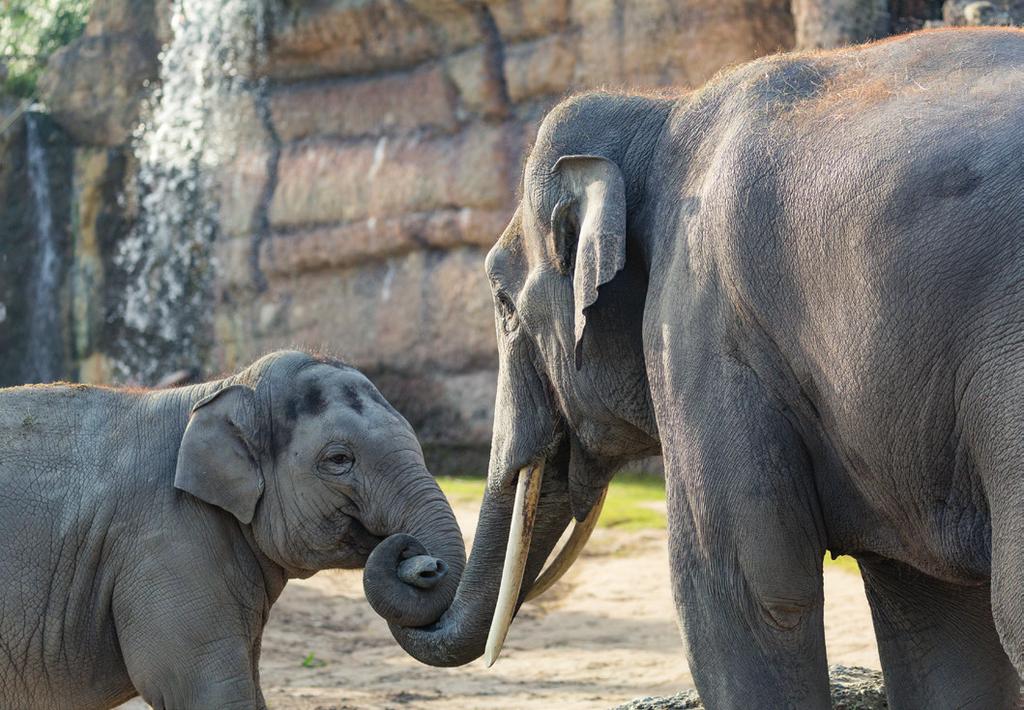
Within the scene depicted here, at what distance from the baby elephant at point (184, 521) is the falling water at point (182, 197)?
29.9ft

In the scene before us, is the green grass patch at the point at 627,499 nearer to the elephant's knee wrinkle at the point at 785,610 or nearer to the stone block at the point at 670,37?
the stone block at the point at 670,37

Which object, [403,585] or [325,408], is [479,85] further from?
[403,585]

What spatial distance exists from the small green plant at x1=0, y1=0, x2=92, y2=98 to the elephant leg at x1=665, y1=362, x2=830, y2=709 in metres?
13.2

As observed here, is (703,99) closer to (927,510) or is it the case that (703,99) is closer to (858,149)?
(858,149)

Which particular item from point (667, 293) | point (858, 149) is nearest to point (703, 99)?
point (667, 293)

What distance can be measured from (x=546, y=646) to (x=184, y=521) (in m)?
3.28

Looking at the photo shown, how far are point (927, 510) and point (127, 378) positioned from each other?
11.9m

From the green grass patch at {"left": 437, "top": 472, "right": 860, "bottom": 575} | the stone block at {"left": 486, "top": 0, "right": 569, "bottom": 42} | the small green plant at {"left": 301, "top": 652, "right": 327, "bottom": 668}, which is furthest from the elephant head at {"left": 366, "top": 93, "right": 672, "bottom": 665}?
the stone block at {"left": 486, "top": 0, "right": 569, "bottom": 42}

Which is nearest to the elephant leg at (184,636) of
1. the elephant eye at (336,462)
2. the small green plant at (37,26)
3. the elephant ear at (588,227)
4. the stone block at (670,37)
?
the elephant eye at (336,462)

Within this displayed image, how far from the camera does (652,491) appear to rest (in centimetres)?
1066

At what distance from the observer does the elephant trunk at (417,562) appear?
4273mm

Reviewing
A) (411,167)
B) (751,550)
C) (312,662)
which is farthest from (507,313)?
(411,167)

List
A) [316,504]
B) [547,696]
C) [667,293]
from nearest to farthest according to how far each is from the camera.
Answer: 1. [667,293]
2. [316,504]
3. [547,696]

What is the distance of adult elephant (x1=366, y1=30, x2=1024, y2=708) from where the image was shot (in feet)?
8.46
